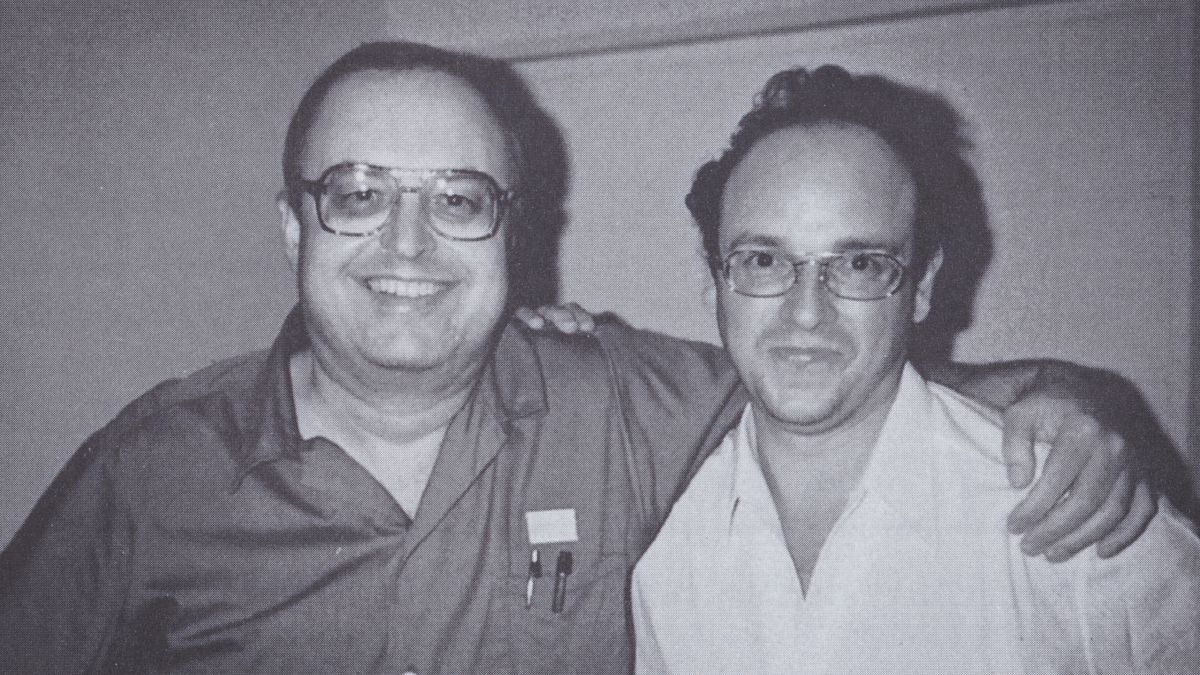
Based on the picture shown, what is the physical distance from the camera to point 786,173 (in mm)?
1431

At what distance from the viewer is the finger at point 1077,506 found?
1.21 metres

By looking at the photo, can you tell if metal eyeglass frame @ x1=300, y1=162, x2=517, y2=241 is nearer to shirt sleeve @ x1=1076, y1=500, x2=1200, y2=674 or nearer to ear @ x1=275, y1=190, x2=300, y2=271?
ear @ x1=275, y1=190, x2=300, y2=271

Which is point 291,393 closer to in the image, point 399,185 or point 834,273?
point 399,185

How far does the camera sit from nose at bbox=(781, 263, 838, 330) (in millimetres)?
1364

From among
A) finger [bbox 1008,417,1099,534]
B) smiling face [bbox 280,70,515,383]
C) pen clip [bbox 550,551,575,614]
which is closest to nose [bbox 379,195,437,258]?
smiling face [bbox 280,70,515,383]

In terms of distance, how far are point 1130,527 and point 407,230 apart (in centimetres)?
146

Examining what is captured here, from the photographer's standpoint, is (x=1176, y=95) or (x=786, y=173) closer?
(x=786, y=173)

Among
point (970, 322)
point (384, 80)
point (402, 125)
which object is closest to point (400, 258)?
point (402, 125)

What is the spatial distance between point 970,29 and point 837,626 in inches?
70.8

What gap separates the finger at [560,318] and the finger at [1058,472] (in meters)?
1.05

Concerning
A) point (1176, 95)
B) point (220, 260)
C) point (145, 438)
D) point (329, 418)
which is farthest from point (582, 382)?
point (1176, 95)

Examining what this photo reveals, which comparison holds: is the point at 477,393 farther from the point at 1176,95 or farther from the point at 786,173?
the point at 1176,95

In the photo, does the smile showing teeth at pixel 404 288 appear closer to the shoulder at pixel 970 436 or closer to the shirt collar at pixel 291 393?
the shirt collar at pixel 291 393

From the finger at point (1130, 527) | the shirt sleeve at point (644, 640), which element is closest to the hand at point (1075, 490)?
the finger at point (1130, 527)
